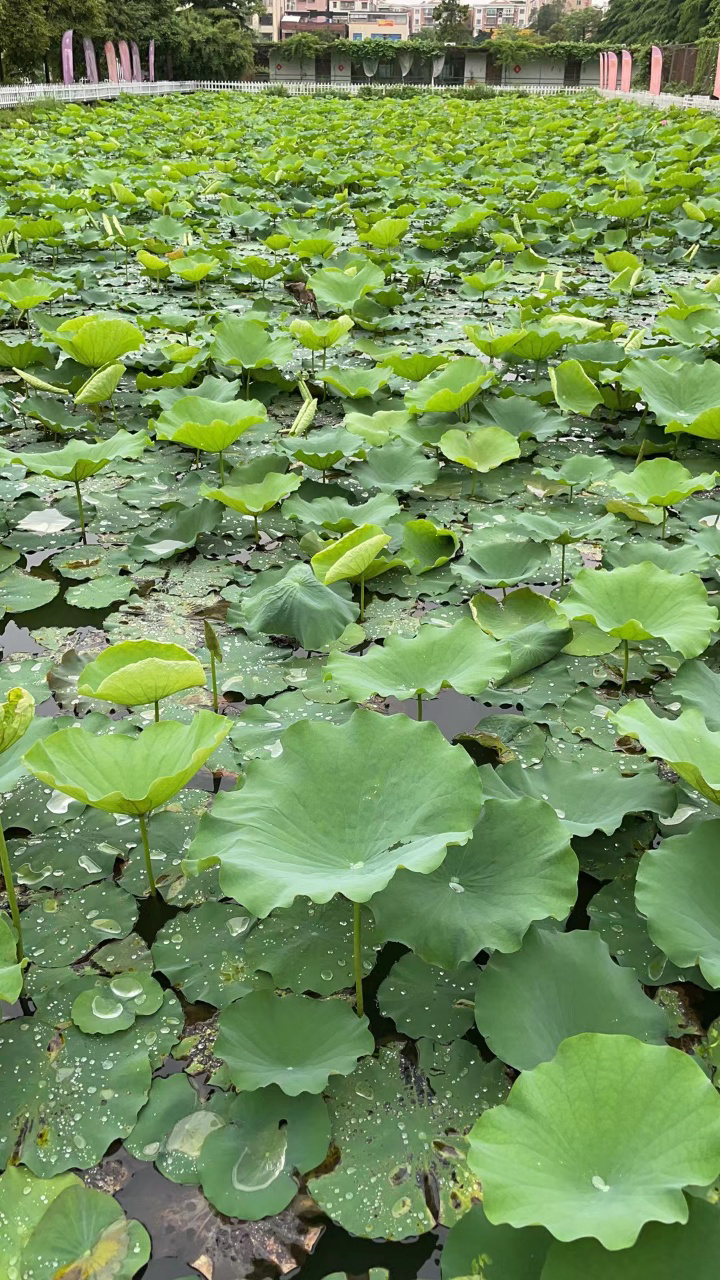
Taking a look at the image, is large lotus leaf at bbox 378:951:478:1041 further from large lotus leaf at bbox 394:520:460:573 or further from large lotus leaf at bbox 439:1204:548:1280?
large lotus leaf at bbox 394:520:460:573

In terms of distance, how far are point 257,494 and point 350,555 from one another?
2.14 ft

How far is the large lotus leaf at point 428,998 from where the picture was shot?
1.24 meters

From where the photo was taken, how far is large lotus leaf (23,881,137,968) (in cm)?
140

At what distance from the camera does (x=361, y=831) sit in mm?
1273

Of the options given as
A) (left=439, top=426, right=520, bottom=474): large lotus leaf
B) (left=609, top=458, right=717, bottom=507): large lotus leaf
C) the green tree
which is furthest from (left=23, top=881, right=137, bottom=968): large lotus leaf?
the green tree

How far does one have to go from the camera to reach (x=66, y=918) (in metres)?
1.46

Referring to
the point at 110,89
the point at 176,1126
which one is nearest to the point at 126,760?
the point at 176,1126

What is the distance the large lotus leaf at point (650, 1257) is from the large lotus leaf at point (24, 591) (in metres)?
1.94

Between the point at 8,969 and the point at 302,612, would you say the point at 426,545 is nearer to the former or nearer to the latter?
the point at 302,612

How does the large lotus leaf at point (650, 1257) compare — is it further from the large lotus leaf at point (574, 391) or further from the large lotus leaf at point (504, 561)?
the large lotus leaf at point (574, 391)

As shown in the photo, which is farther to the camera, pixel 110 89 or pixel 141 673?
pixel 110 89

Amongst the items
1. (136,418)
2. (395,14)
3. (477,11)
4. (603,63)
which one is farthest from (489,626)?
(477,11)

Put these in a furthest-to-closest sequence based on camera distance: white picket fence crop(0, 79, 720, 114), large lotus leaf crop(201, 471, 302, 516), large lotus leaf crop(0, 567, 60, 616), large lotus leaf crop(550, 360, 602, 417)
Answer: white picket fence crop(0, 79, 720, 114), large lotus leaf crop(550, 360, 602, 417), large lotus leaf crop(201, 471, 302, 516), large lotus leaf crop(0, 567, 60, 616)

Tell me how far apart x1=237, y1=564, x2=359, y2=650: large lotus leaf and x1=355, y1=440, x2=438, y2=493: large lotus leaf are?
0.69 metres
